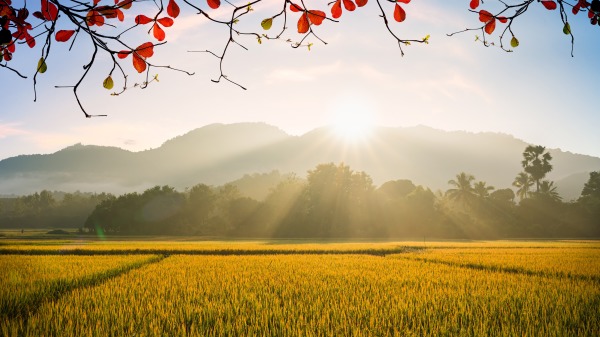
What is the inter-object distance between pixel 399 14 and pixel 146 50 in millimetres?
1148

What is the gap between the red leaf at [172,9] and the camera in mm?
1549

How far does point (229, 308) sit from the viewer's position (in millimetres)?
5336

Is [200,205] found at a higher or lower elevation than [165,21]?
lower

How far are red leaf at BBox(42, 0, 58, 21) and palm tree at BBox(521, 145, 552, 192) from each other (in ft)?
262

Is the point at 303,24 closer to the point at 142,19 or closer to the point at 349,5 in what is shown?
the point at 349,5

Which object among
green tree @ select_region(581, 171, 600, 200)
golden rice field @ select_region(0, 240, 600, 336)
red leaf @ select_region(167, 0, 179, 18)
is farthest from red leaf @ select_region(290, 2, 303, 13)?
green tree @ select_region(581, 171, 600, 200)

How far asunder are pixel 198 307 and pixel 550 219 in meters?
69.0

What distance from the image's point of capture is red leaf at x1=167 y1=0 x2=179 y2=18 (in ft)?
5.08

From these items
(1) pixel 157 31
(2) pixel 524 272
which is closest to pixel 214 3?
(1) pixel 157 31

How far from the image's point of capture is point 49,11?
1.59 meters

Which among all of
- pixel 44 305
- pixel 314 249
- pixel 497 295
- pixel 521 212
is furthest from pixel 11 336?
pixel 521 212

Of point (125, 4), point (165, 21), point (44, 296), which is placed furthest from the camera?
point (44, 296)

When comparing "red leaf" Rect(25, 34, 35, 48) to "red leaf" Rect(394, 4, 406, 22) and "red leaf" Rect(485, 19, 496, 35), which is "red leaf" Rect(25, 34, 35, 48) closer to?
"red leaf" Rect(394, 4, 406, 22)

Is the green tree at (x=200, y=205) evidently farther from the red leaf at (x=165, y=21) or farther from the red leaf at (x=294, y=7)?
the red leaf at (x=294, y=7)
